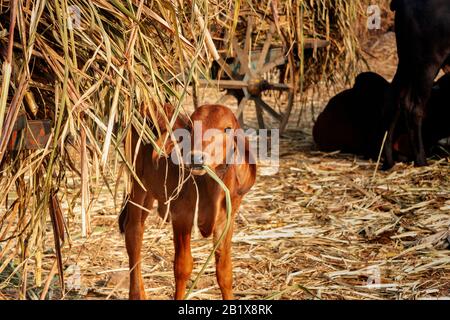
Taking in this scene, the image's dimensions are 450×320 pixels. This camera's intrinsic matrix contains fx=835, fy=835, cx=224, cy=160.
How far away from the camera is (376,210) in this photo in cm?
681

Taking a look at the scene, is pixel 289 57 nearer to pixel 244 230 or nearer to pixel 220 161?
→ pixel 244 230

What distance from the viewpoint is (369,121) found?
29.7 feet

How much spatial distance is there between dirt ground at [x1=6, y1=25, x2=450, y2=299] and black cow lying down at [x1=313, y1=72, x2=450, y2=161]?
0.41 metres

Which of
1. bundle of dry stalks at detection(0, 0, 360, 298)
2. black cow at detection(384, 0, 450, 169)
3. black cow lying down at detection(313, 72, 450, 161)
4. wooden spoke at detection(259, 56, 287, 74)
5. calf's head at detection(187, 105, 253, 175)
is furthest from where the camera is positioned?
wooden spoke at detection(259, 56, 287, 74)

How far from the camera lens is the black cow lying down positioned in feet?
28.2

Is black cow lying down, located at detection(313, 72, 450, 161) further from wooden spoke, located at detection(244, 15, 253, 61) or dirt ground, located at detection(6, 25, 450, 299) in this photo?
wooden spoke, located at detection(244, 15, 253, 61)

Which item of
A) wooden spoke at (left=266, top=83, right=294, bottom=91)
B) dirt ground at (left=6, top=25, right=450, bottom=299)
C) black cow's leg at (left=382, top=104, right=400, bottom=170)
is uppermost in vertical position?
wooden spoke at (left=266, top=83, right=294, bottom=91)

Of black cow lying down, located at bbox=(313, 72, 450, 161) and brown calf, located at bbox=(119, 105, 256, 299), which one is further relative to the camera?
black cow lying down, located at bbox=(313, 72, 450, 161)

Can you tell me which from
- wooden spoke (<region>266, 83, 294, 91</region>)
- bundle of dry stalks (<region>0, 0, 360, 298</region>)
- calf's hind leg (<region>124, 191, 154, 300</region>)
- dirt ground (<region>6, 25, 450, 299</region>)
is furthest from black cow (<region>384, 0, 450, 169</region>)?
bundle of dry stalks (<region>0, 0, 360, 298</region>)

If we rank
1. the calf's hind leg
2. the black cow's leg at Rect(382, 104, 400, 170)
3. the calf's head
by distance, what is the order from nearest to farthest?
the calf's head
the calf's hind leg
the black cow's leg at Rect(382, 104, 400, 170)

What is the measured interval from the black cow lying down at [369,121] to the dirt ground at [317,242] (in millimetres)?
405

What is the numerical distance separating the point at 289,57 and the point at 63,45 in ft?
19.8

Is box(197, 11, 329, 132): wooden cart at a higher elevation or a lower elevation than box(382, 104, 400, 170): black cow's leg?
higher

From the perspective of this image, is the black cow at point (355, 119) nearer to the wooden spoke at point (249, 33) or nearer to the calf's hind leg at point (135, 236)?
the wooden spoke at point (249, 33)
